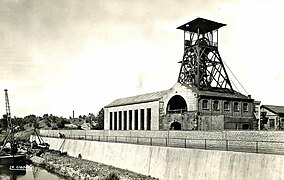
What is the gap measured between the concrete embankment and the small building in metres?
38.7

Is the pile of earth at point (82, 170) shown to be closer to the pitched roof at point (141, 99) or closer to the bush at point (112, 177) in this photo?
the bush at point (112, 177)

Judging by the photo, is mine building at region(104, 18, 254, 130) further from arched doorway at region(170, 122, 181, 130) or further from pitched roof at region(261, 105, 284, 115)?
pitched roof at region(261, 105, 284, 115)

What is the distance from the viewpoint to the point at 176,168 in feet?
78.3

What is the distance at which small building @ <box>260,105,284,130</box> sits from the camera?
63.2 m

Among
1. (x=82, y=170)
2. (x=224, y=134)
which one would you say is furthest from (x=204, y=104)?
(x=82, y=170)

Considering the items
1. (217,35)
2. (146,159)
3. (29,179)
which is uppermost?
(217,35)

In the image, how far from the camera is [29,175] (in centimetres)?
3850

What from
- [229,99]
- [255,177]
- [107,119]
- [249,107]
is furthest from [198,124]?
[107,119]

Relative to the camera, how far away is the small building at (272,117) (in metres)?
63.2

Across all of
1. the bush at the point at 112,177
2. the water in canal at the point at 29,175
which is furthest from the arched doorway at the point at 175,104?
the bush at the point at 112,177

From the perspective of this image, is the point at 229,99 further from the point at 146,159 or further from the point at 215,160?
the point at 215,160

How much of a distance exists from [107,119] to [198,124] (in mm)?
28574

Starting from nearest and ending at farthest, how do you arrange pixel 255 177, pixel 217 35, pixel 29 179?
pixel 255 177 → pixel 29 179 → pixel 217 35

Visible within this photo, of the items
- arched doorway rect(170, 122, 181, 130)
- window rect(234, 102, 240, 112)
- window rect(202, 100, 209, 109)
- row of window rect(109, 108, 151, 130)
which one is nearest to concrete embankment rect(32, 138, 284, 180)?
arched doorway rect(170, 122, 181, 130)
